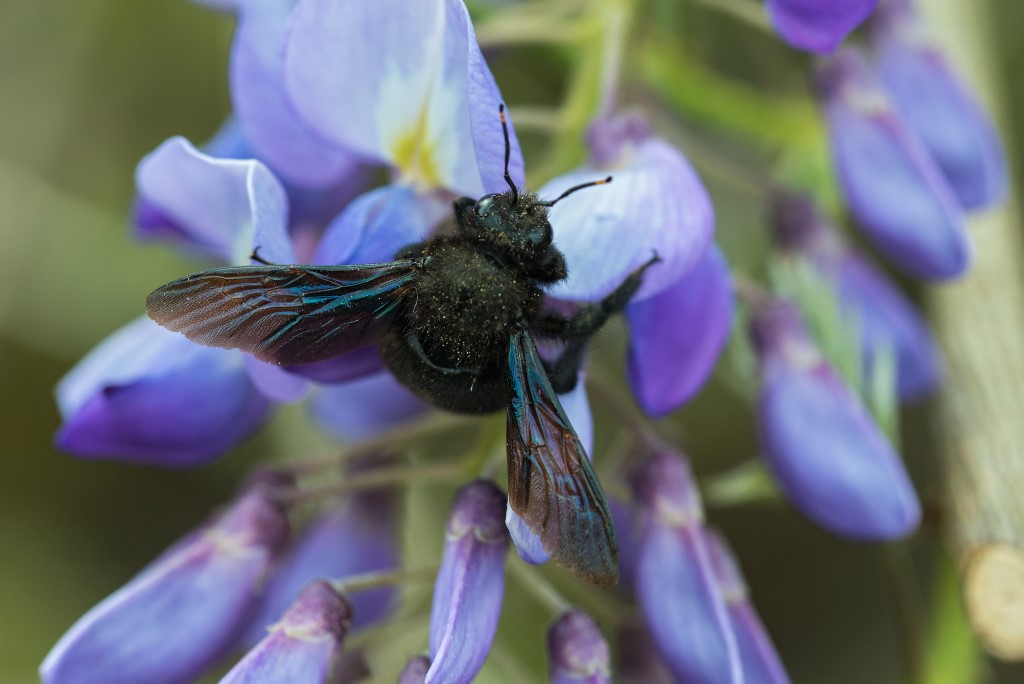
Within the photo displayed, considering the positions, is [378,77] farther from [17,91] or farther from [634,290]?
[17,91]

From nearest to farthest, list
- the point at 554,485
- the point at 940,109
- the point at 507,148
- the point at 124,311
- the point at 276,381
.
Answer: the point at 554,485 → the point at 507,148 → the point at 276,381 → the point at 940,109 → the point at 124,311

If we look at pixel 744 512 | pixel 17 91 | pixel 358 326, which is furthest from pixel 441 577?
pixel 17 91

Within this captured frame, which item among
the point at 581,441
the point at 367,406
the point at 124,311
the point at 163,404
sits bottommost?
the point at 124,311

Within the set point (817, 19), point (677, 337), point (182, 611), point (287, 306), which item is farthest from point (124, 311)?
point (817, 19)

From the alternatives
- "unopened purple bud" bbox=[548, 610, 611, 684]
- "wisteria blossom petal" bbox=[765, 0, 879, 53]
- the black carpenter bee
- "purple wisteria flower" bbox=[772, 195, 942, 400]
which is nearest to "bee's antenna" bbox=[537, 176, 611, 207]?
the black carpenter bee

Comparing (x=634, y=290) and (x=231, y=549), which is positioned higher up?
(x=634, y=290)

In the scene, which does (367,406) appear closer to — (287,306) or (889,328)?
(287,306)

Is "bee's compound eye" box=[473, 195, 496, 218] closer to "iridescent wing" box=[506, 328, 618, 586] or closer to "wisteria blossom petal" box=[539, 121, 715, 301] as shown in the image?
"wisteria blossom petal" box=[539, 121, 715, 301]
